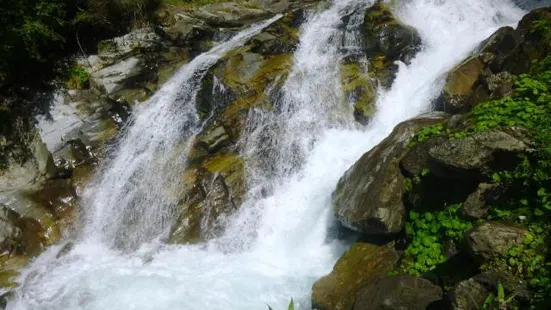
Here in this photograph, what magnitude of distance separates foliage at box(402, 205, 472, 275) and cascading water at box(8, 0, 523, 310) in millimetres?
2097

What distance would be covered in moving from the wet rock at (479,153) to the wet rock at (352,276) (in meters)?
1.73

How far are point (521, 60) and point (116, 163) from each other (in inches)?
398

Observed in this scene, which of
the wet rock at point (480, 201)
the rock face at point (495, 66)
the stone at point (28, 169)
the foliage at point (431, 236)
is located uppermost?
the stone at point (28, 169)

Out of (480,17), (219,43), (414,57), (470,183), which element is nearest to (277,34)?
(219,43)

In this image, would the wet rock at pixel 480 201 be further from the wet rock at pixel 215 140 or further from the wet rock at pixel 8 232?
the wet rock at pixel 8 232

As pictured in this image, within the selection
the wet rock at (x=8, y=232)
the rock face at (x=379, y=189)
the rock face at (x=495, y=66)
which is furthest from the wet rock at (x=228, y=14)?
the rock face at (x=379, y=189)

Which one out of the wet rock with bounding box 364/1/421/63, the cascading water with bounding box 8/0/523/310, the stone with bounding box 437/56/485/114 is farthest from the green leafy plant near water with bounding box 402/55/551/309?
the wet rock with bounding box 364/1/421/63

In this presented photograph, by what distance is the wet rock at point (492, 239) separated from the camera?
15.6 feet

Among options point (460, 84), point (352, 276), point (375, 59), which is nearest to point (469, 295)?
point (352, 276)

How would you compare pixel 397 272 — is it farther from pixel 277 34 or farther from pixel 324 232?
pixel 277 34

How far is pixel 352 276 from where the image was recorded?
6.83m

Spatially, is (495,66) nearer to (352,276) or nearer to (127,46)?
(352,276)

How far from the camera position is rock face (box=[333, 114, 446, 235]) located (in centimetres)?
684

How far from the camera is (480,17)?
13.6 m
